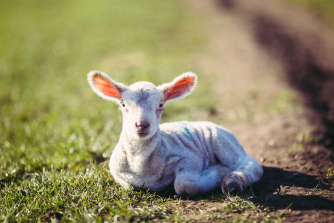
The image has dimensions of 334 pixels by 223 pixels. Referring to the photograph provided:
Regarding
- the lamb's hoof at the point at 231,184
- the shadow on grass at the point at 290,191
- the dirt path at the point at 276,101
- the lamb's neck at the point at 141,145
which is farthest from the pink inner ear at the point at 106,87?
the dirt path at the point at 276,101

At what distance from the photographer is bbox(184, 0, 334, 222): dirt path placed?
3105mm

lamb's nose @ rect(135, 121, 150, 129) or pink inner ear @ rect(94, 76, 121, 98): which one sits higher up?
pink inner ear @ rect(94, 76, 121, 98)

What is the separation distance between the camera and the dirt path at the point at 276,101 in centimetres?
311

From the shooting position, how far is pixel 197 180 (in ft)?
10.00

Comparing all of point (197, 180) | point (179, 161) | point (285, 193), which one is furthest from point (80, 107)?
point (285, 193)

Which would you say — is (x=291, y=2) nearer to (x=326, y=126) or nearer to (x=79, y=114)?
(x=326, y=126)

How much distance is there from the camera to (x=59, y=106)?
681cm

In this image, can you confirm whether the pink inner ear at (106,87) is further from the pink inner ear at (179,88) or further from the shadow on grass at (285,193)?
the shadow on grass at (285,193)

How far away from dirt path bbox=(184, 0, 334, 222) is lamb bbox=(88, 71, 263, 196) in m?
0.45

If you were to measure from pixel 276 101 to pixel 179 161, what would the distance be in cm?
391

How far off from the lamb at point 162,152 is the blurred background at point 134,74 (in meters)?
0.54

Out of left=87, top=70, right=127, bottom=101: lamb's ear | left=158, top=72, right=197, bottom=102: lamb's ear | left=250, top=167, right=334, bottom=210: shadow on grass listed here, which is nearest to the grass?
left=250, top=167, right=334, bottom=210: shadow on grass

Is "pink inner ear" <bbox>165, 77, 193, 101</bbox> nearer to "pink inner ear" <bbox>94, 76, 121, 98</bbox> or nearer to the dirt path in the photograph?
"pink inner ear" <bbox>94, 76, 121, 98</bbox>

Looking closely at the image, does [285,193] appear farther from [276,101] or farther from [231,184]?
[276,101]
